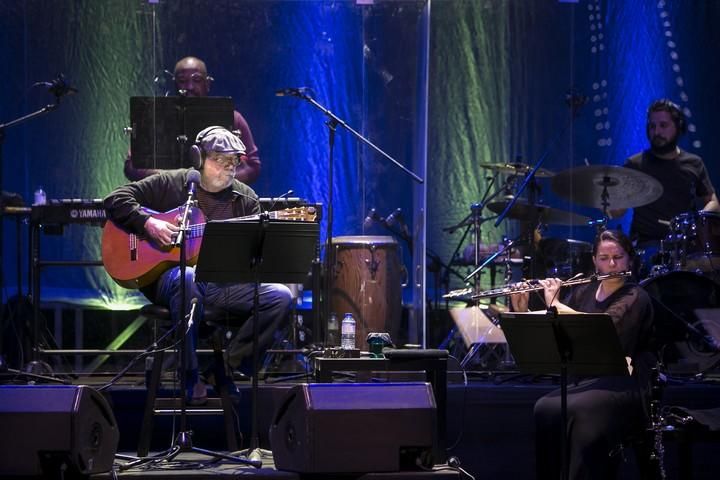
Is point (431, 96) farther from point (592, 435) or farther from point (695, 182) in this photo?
point (592, 435)

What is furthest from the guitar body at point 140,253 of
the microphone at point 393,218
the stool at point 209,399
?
the microphone at point 393,218

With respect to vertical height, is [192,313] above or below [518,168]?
below

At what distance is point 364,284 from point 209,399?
4.99 feet

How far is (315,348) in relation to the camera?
6340 millimetres

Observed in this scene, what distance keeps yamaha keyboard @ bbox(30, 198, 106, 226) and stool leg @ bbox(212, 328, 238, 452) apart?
138 cm

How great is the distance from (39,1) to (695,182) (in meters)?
4.73

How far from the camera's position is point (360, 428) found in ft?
14.1

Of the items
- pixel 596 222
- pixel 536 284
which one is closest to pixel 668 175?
Result: pixel 596 222

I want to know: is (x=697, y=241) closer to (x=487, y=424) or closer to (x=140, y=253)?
(x=487, y=424)

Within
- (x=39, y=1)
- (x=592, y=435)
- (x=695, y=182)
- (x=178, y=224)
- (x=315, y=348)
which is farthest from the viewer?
(x=695, y=182)

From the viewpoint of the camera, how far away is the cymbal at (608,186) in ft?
22.8

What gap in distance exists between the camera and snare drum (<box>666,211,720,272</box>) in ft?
22.1

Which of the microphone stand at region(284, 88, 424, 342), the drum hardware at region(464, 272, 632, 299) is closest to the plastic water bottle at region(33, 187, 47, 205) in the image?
the microphone stand at region(284, 88, 424, 342)

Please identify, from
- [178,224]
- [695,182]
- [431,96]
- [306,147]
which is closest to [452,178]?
[431,96]
